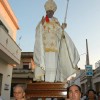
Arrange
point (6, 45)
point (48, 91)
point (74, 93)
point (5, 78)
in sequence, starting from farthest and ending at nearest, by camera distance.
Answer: point (5, 78), point (6, 45), point (48, 91), point (74, 93)

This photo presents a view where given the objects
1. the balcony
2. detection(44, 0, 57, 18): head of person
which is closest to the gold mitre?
detection(44, 0, 57, 18): head of person

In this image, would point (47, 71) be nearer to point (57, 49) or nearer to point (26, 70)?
point (57, 49)

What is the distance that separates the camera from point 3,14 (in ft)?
48.2

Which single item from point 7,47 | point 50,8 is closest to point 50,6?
point 50,8

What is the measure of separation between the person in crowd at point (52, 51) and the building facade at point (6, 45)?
7.52m

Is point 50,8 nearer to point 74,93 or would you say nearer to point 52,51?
point 52,51

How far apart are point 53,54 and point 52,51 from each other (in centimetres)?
7

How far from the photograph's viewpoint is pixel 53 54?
5.15 meters

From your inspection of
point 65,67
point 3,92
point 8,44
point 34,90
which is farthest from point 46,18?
point 3,92

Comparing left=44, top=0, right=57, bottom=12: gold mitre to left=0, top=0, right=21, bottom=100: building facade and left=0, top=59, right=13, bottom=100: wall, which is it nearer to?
left=0, top=0, right=21, bottom=100: building facade

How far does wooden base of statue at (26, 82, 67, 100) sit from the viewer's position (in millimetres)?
4293

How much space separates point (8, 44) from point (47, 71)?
30.5 ft

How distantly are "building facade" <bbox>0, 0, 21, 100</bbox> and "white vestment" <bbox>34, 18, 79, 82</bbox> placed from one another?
7540mm

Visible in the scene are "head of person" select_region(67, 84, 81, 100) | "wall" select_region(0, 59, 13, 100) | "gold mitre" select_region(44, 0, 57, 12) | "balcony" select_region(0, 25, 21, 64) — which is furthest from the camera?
"wall" select_region(0, 59, 13, 100)
